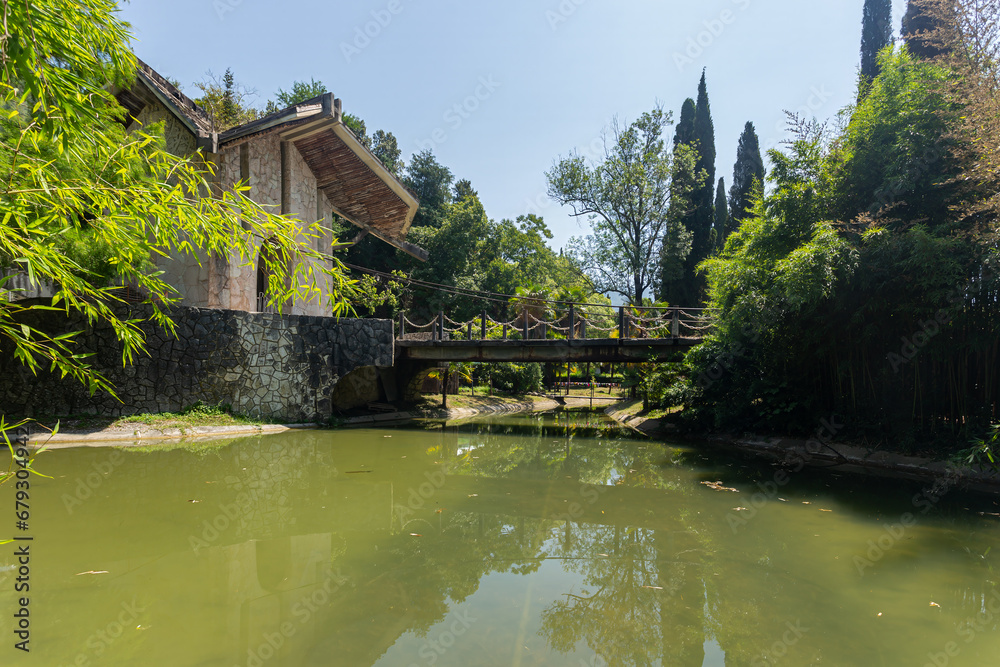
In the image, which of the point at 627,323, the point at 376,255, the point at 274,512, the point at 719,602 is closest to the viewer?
the point at 719,602

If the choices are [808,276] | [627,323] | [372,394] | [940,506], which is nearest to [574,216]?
[627,323]

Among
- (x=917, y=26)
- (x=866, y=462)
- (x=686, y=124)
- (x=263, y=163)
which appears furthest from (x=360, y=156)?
(x=686, y=124)

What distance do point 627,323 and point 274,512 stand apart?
11.8 meters

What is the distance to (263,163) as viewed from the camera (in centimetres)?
1235

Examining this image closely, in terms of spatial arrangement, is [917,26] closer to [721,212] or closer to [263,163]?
[263,163]

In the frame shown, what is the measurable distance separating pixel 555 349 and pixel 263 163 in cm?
834

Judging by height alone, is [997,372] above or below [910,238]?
below

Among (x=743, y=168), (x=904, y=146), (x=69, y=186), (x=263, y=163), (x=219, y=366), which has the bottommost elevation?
(x=219, y=366)

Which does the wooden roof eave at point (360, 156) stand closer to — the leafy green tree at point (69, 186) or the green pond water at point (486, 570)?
the green pond water at point (486, 570)

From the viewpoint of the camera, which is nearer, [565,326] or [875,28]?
[875,28]

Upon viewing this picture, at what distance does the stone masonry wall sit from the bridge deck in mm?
2238

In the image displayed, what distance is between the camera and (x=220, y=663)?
2.52 m

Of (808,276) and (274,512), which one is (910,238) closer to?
(808,276)

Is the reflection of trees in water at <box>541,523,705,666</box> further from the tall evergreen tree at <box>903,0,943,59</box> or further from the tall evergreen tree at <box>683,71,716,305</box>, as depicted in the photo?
the tall evergreen tree at <box>683,71,716,305</box>
